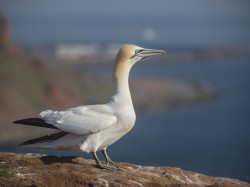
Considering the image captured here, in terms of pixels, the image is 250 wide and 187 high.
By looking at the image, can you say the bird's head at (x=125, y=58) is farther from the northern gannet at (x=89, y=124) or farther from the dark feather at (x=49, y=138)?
the dark feather at (x=49, y=138)

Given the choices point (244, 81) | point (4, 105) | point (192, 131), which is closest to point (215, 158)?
point (192, 131)

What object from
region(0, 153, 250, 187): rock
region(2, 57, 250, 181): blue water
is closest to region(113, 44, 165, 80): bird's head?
region(0, 153, 250, 187): rock

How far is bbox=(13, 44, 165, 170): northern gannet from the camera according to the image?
11.9 metres

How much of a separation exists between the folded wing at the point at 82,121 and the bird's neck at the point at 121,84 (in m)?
0.37

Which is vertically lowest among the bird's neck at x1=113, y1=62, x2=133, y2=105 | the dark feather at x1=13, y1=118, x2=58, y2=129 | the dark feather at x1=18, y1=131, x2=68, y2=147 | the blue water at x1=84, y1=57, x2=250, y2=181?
the dark feather at x1=18, y1=131, x2=68, y2=147

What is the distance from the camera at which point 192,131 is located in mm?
90250

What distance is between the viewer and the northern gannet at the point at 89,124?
468 inches

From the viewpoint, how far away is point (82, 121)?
1192 cm

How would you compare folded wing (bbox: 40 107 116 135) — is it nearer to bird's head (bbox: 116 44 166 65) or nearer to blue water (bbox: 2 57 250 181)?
bird's head (bbox: 116 44 166 65)

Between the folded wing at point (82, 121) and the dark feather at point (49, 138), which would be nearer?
the folded wing at point (82, 121)

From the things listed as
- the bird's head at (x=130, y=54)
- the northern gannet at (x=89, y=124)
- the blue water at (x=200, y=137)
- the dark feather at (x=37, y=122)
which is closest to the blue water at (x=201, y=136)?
the blue water at (x=200, y=137)

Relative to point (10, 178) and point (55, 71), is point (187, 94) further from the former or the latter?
point (10, 178)

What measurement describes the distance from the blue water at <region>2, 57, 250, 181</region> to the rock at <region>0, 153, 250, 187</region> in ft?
126

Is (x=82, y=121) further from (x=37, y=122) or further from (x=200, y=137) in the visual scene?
(x=200, y=137)
